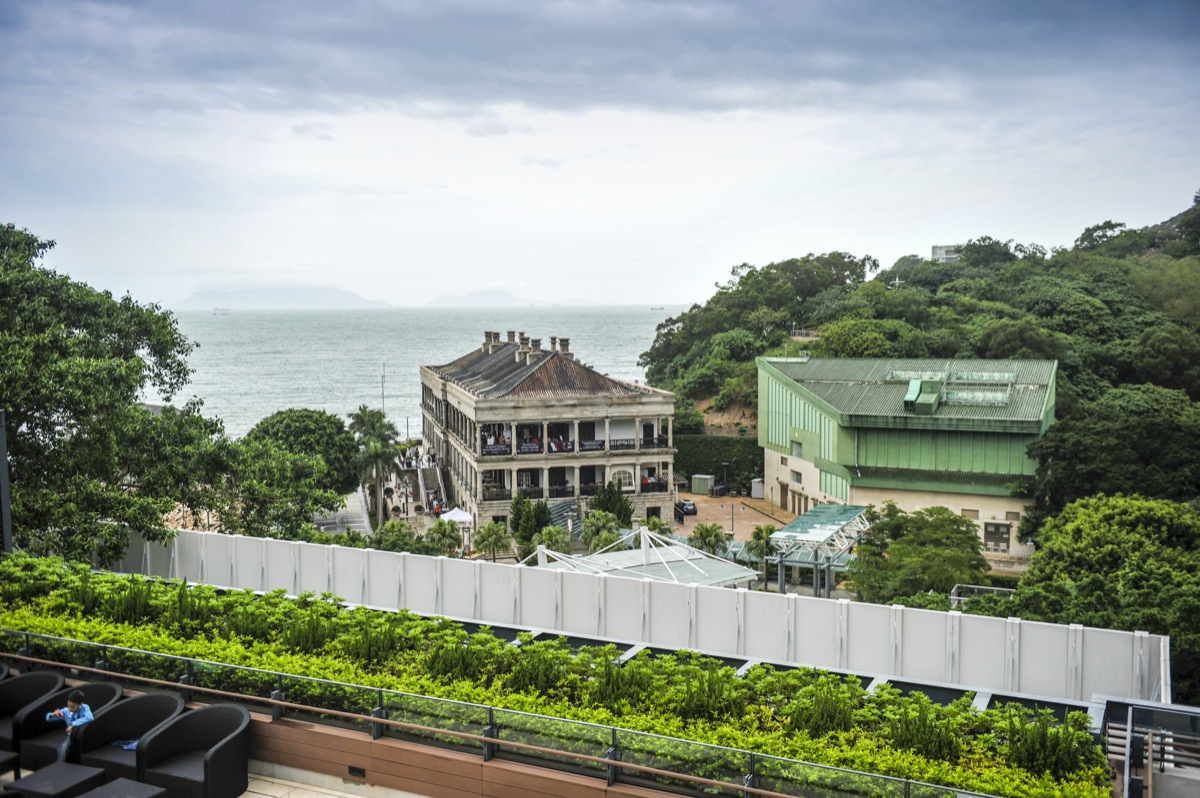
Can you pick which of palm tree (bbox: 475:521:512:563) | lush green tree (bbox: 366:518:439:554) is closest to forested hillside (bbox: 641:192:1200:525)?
palm tree (bbox: 475:521:512:563)

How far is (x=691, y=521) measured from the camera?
6612 centimetres

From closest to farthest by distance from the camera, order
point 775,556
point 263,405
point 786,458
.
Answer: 1. point 775,556
2. point 786,458
3. point 263,405

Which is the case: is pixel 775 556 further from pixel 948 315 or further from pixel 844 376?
pixel 948 315

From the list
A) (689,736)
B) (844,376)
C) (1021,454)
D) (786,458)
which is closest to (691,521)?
(786,458)

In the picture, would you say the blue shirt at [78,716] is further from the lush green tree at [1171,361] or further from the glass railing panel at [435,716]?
the lush green tree at [1171,361]

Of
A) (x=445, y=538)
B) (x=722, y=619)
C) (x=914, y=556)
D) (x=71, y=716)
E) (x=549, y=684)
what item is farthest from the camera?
(x=445, y=538)

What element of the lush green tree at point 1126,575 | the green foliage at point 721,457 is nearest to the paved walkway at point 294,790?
the lush green tree at point 1126,575

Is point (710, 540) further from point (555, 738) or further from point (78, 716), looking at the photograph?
point (78, 716)

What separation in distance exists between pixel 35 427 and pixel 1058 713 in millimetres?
24316

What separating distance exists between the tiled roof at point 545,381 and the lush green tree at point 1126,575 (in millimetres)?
28567

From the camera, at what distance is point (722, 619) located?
21.4 metres

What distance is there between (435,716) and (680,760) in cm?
351

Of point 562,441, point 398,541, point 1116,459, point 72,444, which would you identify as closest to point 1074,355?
point 1116,459

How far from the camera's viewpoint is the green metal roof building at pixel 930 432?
56.8 m
